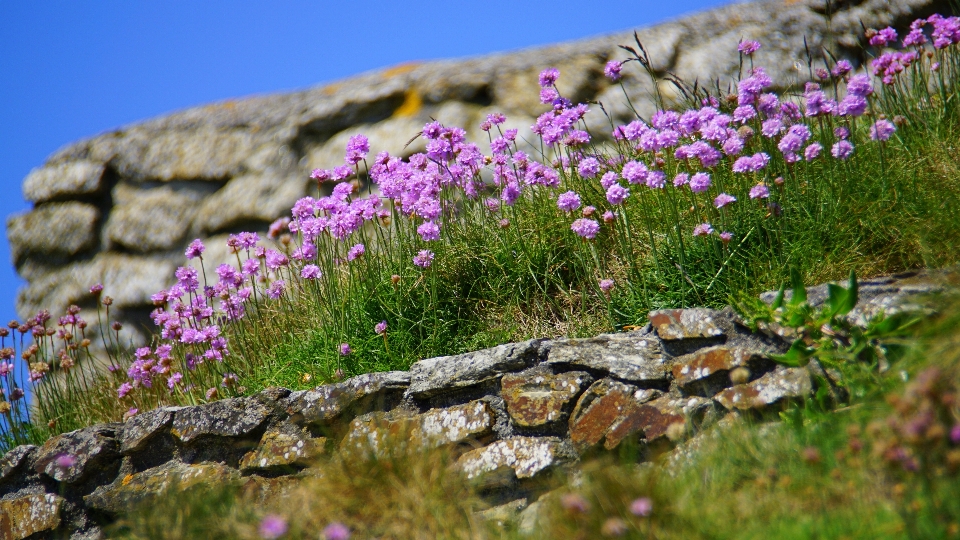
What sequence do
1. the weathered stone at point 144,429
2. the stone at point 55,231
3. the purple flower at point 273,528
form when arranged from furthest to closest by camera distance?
the stone at point 55,231 < the weathered stone at point 144,429 < the purple flower at point 273,528

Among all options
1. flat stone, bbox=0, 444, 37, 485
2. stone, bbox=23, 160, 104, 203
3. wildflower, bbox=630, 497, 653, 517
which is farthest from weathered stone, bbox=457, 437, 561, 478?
stone, bbox=23, 160, 104, 203

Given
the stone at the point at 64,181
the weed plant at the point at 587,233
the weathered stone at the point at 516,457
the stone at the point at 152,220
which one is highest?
the stone at the point at 64,181

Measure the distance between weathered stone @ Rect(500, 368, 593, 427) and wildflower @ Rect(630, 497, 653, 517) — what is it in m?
1.10

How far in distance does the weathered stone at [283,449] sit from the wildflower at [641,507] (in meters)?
1.83

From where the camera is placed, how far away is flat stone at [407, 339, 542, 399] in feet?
11.5

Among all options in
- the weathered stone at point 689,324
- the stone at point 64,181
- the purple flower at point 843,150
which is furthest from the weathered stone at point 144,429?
the stone at point 64,181

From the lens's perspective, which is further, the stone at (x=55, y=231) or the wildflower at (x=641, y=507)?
the stone at (x=55, y=231)

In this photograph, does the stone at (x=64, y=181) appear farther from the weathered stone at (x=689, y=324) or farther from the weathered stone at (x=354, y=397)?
the weathered stone at (x=689, y=324)

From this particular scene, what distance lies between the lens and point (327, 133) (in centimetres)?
805

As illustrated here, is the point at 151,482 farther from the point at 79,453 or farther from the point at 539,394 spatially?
the point at 539,394

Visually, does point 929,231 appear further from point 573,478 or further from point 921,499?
point 573,478

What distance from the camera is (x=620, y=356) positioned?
3373 mm

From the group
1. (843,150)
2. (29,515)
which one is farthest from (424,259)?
(29,515)

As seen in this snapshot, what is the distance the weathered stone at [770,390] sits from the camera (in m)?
2.88
